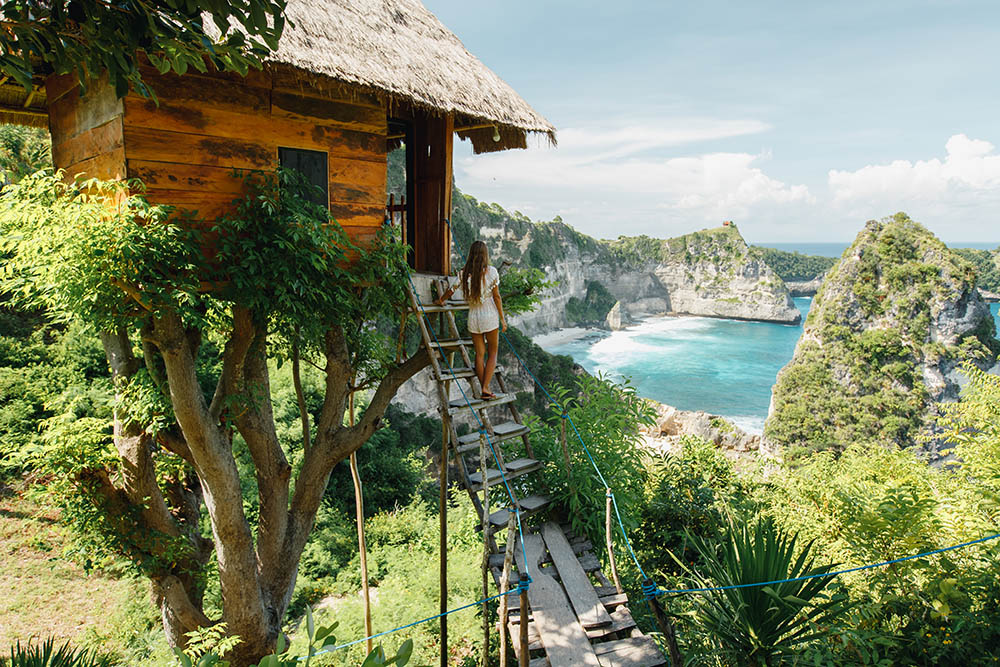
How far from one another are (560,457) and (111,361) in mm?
5366

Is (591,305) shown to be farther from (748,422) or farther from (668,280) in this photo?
(748,422)

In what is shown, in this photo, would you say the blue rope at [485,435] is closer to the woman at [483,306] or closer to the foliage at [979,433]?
the woman at [483,306]

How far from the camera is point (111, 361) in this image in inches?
252

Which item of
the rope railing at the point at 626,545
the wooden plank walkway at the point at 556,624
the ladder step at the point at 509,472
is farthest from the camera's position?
the ladder step at the point at 509,472

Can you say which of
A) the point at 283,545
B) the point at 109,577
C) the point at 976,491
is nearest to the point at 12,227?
the point at 283,545

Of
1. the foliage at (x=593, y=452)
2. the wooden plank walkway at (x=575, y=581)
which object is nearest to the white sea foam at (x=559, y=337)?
the foliage at (x=593, y=452)

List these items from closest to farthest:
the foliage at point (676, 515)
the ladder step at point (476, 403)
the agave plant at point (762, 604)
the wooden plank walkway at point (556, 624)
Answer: the agave plant at point (762, 604)
the wooden plank walkway at point (556, 624)
the ladder step at point (476, 403)
the foliage at point (676, 515)

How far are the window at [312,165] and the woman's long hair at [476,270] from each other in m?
1.69

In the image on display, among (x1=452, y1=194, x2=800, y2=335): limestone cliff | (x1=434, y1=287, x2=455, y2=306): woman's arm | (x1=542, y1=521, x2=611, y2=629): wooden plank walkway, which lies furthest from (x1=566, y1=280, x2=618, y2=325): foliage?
(x1=542, y1=521, x2=611, y2=629): wooden plank walkway

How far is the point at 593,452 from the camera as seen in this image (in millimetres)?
5734

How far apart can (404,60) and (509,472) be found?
15.0 ft

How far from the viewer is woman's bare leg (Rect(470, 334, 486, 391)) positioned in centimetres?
579

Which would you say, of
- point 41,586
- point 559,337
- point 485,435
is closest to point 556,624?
point 485,435

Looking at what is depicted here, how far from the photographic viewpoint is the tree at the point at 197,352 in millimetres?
4391
